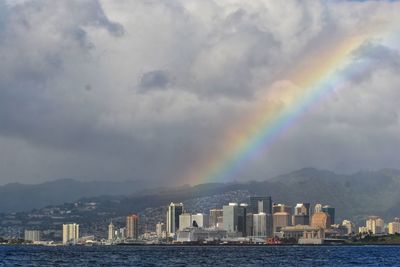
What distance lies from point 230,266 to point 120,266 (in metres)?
19.5

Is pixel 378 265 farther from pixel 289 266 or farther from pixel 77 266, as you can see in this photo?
pixel 77 266

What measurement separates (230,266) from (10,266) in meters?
39.2

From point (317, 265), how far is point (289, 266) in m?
5.93

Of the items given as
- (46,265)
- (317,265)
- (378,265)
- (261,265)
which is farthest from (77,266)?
(378,265)

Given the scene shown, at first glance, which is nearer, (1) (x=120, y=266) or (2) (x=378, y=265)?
(1) (x=120, y=266)

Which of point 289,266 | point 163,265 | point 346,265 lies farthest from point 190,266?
point 346,265

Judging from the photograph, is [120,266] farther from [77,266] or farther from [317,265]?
[317,265]

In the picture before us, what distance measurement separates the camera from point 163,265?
485ft

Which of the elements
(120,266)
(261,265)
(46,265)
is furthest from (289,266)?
(46,265)

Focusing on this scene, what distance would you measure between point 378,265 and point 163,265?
41204mm

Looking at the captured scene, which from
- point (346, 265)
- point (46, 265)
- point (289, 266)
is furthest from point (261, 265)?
point (46, 265)

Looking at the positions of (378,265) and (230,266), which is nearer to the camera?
(230,266)

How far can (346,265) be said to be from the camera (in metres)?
150

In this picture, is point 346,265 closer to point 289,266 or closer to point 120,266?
point 289,266
